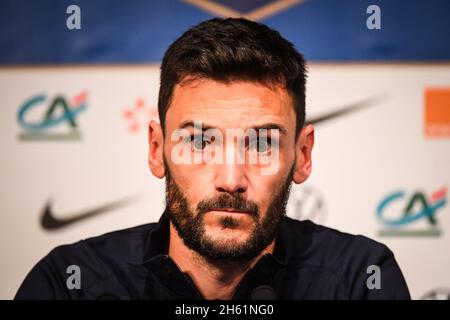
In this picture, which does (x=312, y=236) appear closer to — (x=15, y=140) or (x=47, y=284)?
(x=47, y=284)

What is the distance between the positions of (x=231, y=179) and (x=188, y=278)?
37 cm

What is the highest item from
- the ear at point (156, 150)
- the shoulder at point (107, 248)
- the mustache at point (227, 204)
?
the ear at point (156, 150)

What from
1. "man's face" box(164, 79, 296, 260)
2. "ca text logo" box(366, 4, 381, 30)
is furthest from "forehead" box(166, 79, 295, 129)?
"ca text logo" box(366, 4, 381, 30)

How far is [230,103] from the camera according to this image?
1.47 m

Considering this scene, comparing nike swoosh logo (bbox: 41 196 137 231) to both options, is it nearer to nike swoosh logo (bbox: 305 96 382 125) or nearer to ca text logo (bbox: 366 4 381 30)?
nike swoosh logo (bbox: 305 96 382 125)

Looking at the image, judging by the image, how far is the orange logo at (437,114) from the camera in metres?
1.82

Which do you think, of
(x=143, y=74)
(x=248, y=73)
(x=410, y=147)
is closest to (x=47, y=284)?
(x=143, y=74)

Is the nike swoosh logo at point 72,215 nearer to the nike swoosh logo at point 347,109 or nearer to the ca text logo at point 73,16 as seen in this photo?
the ca text logo at point 73,16

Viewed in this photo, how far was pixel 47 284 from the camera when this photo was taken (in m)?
1.60

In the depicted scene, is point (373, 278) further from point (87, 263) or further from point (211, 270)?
point (87, 263)

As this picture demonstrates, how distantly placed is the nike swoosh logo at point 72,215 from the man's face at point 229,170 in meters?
0.37

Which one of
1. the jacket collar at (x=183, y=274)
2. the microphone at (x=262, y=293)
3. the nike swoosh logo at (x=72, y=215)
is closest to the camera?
the microphone at (x=262, y=293)

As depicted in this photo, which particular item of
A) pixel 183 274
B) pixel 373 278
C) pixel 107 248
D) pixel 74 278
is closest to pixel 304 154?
pixel 373 278

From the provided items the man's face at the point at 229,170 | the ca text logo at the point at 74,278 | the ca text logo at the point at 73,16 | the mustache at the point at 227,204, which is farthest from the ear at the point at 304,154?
the ca text logo at the point at 73,16
